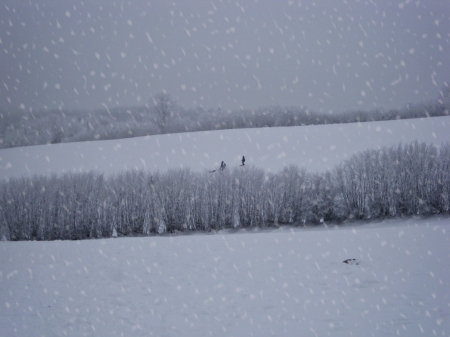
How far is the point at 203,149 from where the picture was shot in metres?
39.6

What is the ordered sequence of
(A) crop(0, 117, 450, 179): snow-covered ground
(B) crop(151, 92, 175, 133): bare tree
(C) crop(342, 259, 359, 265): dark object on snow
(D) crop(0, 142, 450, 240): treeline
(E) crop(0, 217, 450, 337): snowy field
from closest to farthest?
(E) crop(0, 217, 450, 337): snowy field
(C) crop(342, 259, 359, 265): dark object on snow
(D) crop(0, 142, 450, 240): treeline
(A) crop(0, 117, 450, 179): snow-covered ground
(B) crop(151, 92, 175, 133): bare tree

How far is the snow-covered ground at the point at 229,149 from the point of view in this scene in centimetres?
3316

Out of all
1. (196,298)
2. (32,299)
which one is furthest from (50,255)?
(196,298)

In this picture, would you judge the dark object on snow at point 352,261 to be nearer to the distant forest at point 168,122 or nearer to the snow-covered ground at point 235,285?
the snow-covered ground at point 235,285

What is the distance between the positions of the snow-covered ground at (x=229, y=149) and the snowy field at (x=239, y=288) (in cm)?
1793

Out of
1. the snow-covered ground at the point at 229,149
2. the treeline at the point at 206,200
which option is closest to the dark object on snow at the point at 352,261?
the treeline at the point at 206,200

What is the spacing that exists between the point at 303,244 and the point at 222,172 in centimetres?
848

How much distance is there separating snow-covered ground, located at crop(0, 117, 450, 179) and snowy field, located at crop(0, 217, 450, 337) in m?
17.9

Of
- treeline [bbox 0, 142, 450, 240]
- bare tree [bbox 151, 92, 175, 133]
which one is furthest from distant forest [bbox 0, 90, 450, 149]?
treeline [bbox 0, 142, 450, 240]

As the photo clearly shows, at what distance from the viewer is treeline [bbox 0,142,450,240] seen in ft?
60.0

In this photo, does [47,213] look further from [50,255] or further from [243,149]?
[243,149]

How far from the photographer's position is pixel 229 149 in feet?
126

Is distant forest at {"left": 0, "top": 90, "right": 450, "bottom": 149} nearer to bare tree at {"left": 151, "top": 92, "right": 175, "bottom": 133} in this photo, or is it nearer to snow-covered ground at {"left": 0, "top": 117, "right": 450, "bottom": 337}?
bare tree at {"left": 151, "top": 92, "right": 175, "bottom": 133}

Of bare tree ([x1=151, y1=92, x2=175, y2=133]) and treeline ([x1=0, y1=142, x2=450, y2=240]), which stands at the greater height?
bare tree ([x1=151, y1=92, x2=175, y2=133])
